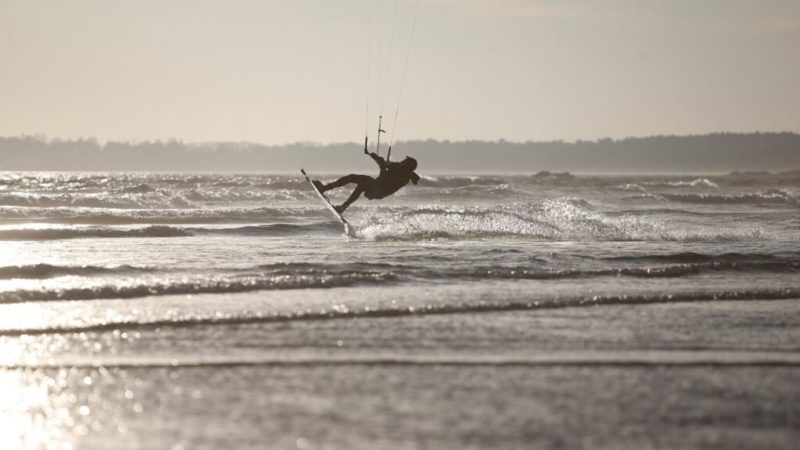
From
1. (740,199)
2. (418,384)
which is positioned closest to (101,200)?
(740,199)

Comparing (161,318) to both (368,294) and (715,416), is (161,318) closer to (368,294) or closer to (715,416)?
(368,294)

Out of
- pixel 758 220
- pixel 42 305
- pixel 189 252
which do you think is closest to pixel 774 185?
pixel 758 220

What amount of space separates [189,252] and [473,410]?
13304 mm

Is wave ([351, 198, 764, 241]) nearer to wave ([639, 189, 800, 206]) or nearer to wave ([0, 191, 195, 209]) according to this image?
wave ([0, 191, 195, 209])

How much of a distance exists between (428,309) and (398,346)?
2118 millimetres

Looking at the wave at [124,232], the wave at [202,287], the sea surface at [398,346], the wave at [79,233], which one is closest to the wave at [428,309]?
the sea surface at [398,346]

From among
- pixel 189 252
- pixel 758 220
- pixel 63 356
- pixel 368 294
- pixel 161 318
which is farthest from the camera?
pixel 758 220

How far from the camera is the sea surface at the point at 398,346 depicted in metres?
7.01

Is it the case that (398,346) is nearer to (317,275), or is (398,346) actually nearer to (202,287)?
(202,287)

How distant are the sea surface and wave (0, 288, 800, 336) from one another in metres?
0.04

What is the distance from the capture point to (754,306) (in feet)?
41.5

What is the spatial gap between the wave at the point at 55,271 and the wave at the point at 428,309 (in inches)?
186

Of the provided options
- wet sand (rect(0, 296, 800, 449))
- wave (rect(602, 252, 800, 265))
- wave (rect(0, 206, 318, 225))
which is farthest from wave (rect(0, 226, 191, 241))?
wet sand (rect(0, 296, 800, 449))

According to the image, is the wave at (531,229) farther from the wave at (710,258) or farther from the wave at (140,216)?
the wave at (140,216)
